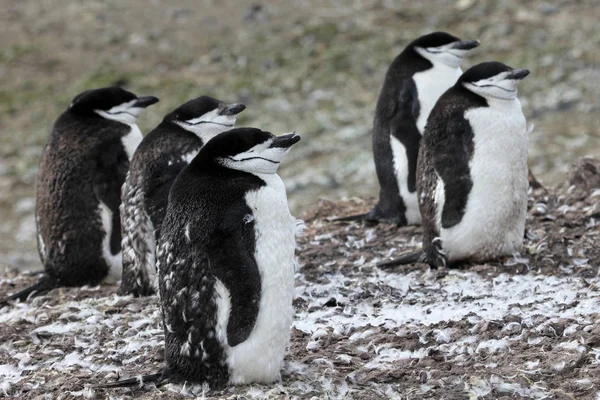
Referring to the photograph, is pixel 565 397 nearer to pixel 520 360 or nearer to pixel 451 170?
pixel 520 360

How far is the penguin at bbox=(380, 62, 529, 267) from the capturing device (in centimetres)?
636

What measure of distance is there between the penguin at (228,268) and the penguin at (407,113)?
353cm

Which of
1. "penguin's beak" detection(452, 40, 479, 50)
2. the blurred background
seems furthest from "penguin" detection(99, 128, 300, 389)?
the blurred background

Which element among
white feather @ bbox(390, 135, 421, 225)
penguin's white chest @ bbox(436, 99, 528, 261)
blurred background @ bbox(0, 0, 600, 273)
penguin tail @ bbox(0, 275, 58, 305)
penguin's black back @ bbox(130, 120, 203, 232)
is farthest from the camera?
blurred background @ bbox(0, 0, 600, 273)

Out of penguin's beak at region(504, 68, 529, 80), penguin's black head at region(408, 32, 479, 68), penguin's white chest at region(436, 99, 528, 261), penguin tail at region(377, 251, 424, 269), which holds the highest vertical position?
penguin's black head at region(408, 32, 479, 68)

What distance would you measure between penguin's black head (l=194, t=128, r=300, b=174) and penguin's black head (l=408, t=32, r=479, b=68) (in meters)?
3.89

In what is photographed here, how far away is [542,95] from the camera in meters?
14.5

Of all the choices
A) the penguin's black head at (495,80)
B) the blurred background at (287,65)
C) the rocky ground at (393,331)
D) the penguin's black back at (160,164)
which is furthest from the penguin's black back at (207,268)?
the blurred background at (287,65)

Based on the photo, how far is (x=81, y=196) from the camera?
6.98 m

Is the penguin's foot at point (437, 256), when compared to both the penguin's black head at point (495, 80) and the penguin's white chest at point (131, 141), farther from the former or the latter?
the penguin's white chest at point (131, 141)

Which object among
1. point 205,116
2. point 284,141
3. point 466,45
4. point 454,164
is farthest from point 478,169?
point 284,141

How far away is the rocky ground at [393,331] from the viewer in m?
4.38

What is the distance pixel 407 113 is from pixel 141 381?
4.16 meters

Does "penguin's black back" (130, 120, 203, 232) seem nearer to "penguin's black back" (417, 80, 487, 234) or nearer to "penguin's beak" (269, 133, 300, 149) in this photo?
"penguin's black back" (417, 80, 487, 234)
